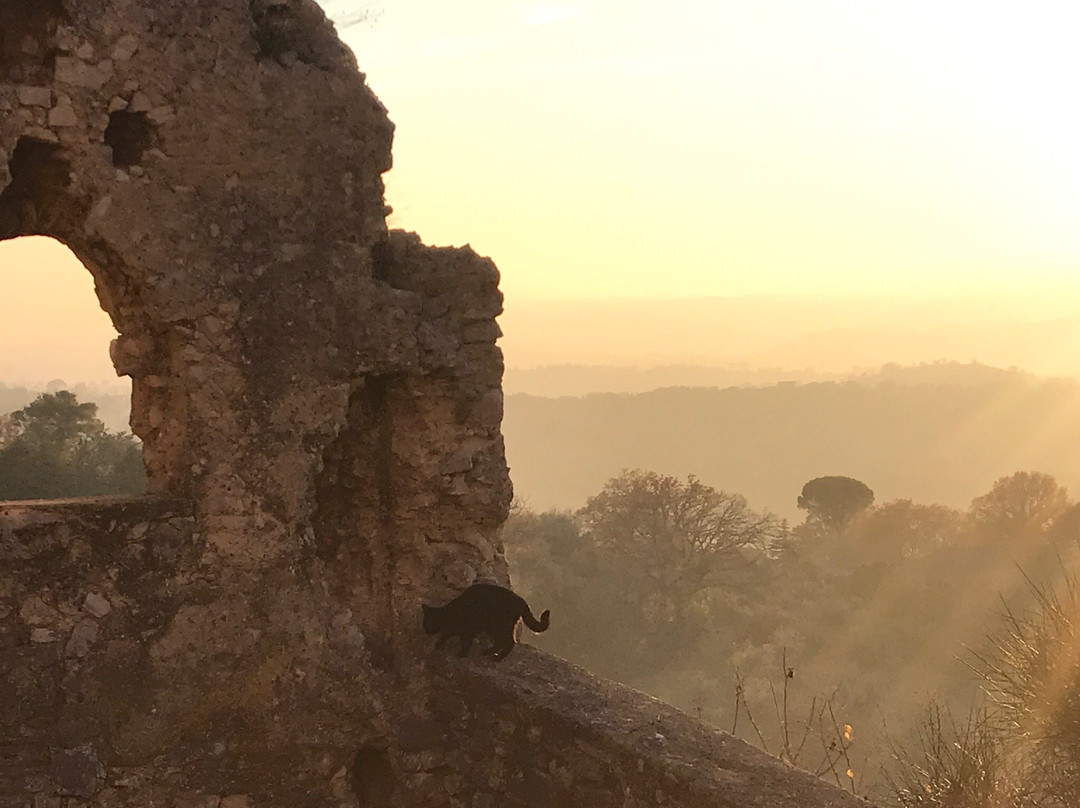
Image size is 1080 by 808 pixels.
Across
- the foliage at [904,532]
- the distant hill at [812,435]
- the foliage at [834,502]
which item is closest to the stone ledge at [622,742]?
the foliage at [904,532]

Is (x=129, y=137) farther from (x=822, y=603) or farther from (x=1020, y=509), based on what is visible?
(x=1020, y=509)

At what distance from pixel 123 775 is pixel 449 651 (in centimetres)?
154

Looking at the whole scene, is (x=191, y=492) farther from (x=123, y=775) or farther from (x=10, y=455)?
(x=10, y=455)

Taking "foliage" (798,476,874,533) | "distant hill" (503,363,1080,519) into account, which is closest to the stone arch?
"foliage" (798,476,874,533)

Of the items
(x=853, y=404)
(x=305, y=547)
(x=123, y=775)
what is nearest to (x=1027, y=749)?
(x=305, y=547)

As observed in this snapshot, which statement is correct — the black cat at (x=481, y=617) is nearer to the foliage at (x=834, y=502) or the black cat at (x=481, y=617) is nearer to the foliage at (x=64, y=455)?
the foliage at (x=64, y=455)

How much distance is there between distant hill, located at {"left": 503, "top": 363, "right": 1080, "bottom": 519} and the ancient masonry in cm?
5691

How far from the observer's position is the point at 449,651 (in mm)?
5051

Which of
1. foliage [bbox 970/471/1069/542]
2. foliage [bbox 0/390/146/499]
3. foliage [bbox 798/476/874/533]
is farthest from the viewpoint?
foliage [bbox 798/476/874/533]

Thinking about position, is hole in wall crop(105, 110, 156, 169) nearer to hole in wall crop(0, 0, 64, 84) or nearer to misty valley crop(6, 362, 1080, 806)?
hole in wall crop(0, 0, 64, 84)

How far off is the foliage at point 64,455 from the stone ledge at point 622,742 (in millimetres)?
13902

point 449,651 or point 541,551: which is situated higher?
point 449,651

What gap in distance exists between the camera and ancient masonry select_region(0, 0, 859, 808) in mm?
4086

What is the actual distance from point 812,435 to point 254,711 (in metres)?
72.6
